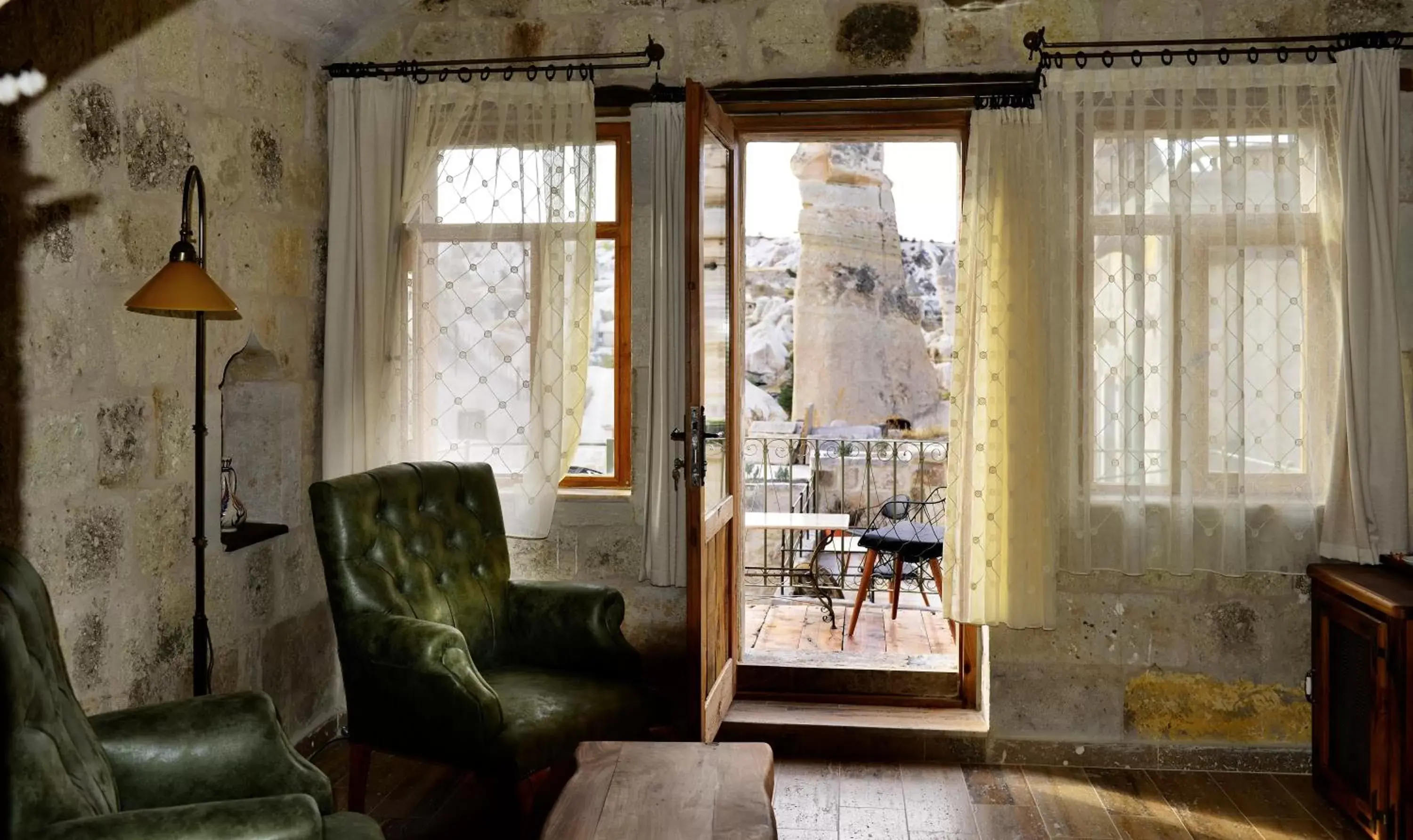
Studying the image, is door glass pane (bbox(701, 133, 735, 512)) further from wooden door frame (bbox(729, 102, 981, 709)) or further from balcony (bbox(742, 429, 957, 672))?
balcony (bbox(742, 429, 957, 672))

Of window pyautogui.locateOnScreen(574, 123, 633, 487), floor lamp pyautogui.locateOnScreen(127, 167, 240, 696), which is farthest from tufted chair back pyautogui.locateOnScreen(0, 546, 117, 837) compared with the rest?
window pyautogui.locateOnScreen(574, 123, 633, 487)

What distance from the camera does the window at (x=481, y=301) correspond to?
4.04 metres

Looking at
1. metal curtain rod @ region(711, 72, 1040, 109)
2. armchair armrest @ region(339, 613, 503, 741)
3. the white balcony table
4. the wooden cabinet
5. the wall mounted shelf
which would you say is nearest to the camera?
armchair armrest @ region(339, 613, 503, 741)

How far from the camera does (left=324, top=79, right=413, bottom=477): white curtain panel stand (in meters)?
4.10

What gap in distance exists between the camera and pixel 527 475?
13.3 ft

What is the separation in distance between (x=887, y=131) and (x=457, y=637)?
92.5 inches

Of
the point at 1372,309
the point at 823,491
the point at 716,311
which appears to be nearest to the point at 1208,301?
the point at 1372,309

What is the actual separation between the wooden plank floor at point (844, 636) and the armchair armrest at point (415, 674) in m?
1.69

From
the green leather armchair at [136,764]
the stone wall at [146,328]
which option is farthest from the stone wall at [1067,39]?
the green leather armchair at [136,764]

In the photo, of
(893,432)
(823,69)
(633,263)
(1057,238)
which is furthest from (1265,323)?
(893,432)

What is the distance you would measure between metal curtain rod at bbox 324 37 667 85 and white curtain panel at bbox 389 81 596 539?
0.05 meters

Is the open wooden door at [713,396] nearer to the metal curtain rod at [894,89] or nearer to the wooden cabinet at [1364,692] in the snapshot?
the metal curtain rod at [894,89]

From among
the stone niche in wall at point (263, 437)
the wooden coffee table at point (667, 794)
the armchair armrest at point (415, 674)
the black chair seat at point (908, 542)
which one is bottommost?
the wooden coffee table at point (667, 794)

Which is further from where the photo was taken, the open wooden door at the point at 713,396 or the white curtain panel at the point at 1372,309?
the white curtain panel at the point at 1372,309
